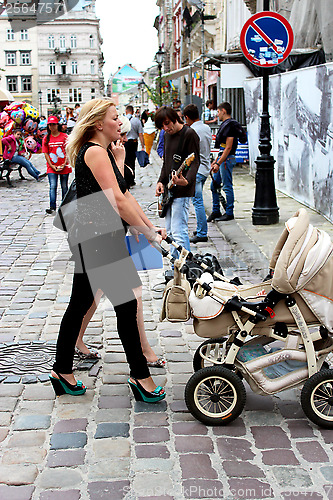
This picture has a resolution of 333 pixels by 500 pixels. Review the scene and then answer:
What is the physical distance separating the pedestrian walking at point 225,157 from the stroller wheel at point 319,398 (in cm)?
606

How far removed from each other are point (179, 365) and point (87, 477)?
160 centimetres

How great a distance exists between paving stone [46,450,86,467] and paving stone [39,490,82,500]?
26 centimetres

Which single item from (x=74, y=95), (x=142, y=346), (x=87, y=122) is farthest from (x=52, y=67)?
(x=87, y=122)

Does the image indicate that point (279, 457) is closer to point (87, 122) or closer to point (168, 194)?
point (87, 122)

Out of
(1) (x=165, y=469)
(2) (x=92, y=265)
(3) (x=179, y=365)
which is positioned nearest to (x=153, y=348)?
(3) (x=179, y=365)

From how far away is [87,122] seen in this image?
3.94m

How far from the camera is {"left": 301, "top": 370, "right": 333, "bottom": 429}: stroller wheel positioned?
3.76 m

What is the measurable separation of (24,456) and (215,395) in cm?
115

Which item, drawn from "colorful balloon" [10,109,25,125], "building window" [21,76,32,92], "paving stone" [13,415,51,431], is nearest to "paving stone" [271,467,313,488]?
"paving stone" [13,415,51,431]

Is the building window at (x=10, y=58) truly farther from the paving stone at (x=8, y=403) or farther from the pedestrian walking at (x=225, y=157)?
the paving stone at (x=8, y=403)

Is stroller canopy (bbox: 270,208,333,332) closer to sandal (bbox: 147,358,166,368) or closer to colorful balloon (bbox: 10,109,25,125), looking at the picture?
sandal (bbox: 147,358,166,368)

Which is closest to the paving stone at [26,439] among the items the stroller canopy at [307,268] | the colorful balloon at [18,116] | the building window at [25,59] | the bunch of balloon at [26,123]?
the stroller canopy at [307,268]

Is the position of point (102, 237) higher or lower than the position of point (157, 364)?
higher

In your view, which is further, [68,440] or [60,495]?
[68,440]
